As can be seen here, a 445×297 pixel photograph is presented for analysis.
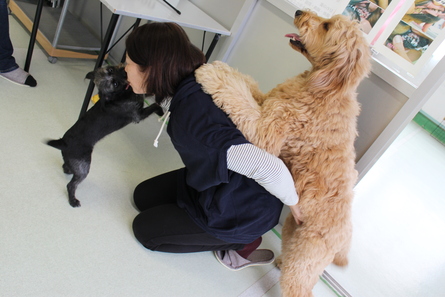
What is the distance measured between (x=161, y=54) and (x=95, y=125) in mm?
598

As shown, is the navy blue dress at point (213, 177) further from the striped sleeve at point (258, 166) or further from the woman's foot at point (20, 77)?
the woman's foot at point (20, 77)

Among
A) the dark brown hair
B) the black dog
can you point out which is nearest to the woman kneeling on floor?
the dark brown hair

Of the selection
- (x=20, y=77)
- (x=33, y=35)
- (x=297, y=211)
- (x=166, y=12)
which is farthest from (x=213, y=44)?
(x=297, y=211)

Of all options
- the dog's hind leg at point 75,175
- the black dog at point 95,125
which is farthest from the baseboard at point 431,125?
the dog's hind leg at point 75,175

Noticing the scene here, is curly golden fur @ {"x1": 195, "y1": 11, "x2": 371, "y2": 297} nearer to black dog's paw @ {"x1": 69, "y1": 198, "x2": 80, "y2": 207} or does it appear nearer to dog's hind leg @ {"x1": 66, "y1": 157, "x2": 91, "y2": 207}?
dog's hind leg @ {"x1": 66, "y1": 157, "x2": 91, "y2": 207}

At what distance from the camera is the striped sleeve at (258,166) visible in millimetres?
1151

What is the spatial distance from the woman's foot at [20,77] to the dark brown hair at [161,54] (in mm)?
1302

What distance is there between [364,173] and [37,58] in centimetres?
265

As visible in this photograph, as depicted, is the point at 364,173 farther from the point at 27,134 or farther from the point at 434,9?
the point at 27,134

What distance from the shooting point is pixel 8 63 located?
2061 mm

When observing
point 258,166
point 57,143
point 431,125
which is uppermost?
Result: point 431,125

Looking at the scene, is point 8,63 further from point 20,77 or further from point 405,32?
point 405,32

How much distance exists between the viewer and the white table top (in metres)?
1.64

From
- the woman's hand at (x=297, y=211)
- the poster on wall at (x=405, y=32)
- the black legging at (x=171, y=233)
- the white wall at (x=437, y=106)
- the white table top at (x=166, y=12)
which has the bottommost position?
the black legging at (x=171, y=233)
